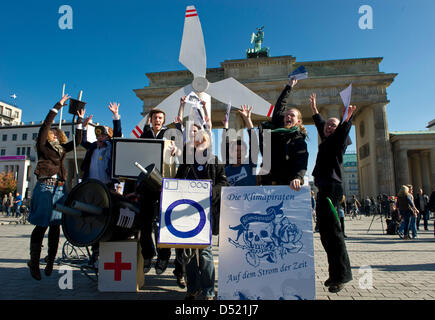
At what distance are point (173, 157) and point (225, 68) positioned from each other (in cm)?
3621

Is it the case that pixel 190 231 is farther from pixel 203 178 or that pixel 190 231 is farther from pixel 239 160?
pixel 239 160

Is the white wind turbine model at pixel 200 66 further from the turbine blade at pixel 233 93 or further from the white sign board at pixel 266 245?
the white sign board at pixel 266 245

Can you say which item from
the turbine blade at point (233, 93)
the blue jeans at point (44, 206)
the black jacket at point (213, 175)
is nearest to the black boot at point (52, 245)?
the blue jeans at point (44, 206)

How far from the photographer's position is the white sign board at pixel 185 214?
10.2ft

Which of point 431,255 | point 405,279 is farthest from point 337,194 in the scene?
point 431,255

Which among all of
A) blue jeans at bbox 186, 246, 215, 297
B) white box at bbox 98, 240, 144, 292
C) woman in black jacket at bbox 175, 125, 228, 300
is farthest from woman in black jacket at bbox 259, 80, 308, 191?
white box at bbox 98, 240, 144, 292

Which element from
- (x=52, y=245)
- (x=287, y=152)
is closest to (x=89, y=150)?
(x=52, y=245)

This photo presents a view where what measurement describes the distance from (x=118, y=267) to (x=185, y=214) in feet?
4.52

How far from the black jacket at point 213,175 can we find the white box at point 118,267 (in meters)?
1.15

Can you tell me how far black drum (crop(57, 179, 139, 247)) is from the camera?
3404 millimetres

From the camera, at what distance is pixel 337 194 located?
373 cm

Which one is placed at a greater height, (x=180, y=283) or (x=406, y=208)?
(x=406, y=208)

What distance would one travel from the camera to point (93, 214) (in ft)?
11.3
